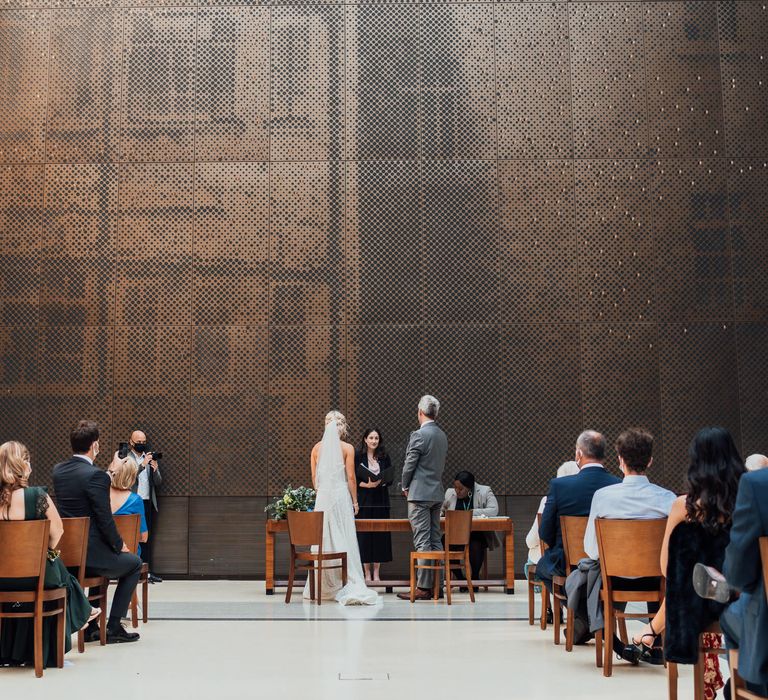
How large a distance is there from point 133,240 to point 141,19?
8.34 feet

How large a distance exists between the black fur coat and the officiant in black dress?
5.36 metres

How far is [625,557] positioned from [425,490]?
3801 millimetres

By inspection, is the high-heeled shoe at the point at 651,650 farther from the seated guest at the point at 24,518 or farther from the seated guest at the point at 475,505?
the seated guest at the point at 475,505

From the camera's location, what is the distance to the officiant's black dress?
29.6 ft

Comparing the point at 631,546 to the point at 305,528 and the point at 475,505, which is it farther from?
the point at 475,505

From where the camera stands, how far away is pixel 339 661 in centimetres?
514

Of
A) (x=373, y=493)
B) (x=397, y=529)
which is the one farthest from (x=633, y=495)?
(x=373, y=493)

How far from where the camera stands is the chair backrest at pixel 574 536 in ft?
A: 17.5

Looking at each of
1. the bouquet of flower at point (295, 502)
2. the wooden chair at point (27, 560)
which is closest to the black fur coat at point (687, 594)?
the wooden chair at point (27, 560)

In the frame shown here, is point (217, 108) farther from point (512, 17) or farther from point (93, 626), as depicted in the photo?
point (93, 626)

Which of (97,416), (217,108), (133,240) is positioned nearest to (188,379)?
(97,416)

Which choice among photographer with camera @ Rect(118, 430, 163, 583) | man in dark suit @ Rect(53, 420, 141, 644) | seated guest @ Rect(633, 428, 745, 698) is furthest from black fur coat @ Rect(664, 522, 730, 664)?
photographer with camera @ Rect(118, 430, 163, 583)

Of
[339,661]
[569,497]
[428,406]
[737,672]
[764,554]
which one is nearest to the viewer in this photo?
[764,554]

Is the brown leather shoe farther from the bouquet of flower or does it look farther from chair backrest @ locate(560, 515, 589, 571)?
Answer: chair backrest @ locate(560, 515, 589, 571)
